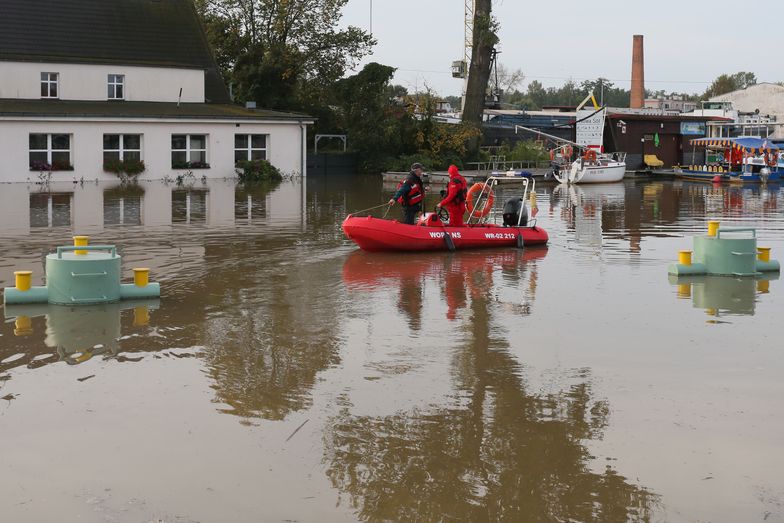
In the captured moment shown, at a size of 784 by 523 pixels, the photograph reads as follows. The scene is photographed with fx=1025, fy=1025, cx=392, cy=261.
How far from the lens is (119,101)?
43.0 metres

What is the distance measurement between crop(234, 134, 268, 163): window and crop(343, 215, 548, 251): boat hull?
2548 cm

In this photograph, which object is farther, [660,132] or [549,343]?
[660,132]

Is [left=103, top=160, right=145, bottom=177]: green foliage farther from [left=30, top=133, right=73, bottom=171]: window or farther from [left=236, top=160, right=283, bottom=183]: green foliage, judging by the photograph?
[left=236, top=160, right=283, bottom=183]: green foliage

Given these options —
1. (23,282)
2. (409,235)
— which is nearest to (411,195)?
(409,235)

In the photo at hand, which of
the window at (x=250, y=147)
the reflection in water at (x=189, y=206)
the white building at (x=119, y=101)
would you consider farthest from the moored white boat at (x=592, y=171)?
the reflection in water at (x=189, y=206)

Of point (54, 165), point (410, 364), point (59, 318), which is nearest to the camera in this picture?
point (410, 364)

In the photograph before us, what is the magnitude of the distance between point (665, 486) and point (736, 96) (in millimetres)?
97508

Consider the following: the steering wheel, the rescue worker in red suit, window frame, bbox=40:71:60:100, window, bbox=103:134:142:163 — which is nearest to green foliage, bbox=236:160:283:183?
window, bbox=103:134:142:163

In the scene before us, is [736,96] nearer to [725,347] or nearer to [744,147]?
[744,147]

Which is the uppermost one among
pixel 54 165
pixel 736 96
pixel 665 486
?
pixel 736 96

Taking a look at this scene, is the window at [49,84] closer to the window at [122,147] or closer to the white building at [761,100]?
the window at [122,147]

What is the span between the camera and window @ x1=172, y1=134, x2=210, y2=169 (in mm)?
41719

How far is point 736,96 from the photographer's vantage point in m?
97.9

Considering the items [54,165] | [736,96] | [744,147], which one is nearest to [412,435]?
[54,165]
